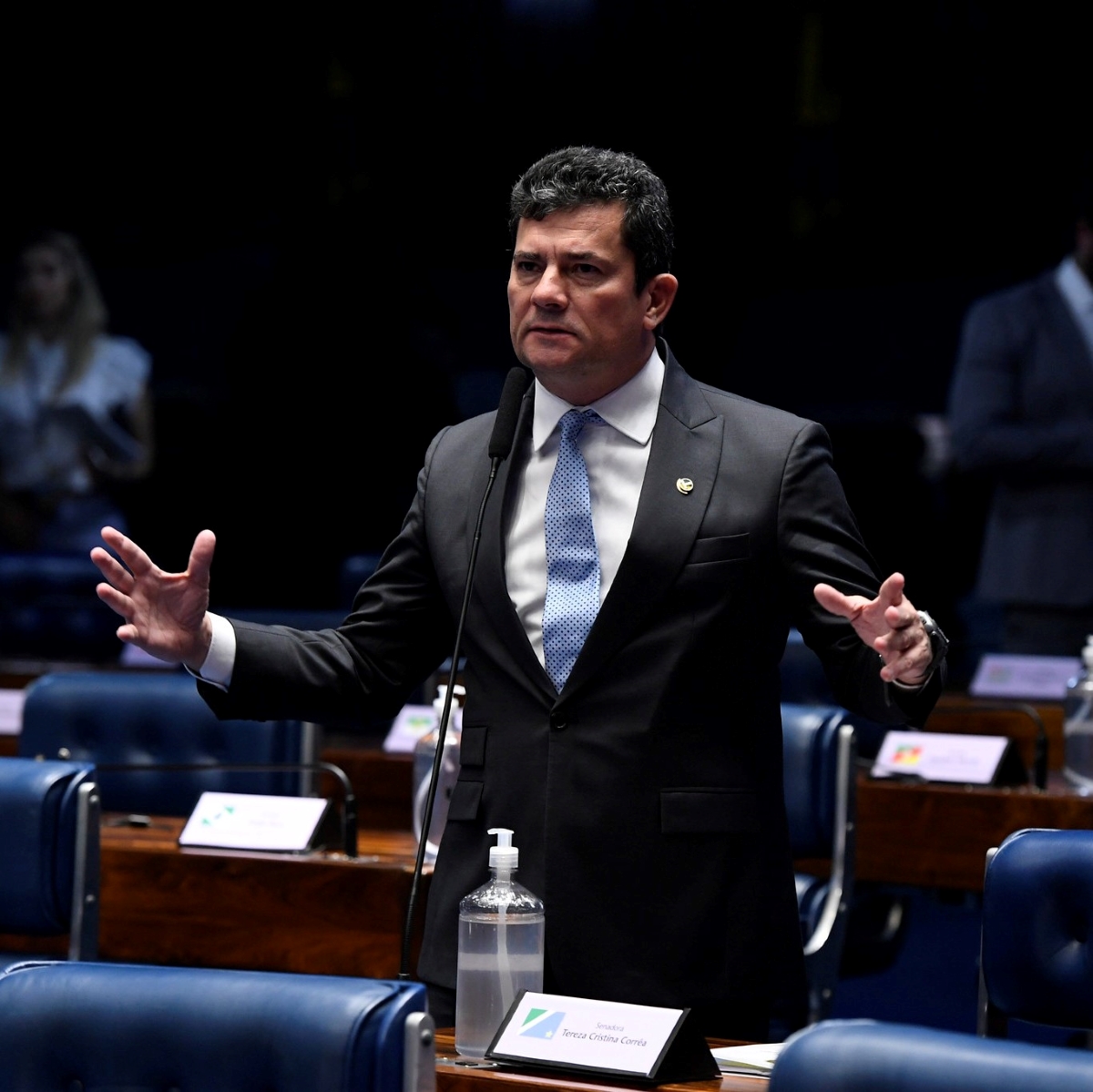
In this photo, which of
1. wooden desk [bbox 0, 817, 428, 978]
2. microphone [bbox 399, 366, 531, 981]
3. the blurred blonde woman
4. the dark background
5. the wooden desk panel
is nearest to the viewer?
microphone [bbox 399, 366, 531, 981]

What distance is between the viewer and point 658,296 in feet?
6.93

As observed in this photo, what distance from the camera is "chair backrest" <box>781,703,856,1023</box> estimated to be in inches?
134

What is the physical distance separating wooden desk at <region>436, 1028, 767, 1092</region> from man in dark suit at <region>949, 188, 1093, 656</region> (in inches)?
148

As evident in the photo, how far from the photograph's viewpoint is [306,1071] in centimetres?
134

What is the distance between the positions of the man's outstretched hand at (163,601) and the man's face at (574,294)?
1.36 feet

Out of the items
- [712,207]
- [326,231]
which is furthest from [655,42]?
[326,231]

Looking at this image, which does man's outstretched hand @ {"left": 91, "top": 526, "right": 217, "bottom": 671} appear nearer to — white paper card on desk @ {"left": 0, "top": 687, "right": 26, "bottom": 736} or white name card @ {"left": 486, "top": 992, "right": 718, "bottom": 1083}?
white name card @ {"left": 486, "top": 992, "right": 718, "bottom": 1083}

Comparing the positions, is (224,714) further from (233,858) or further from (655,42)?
(655,42)

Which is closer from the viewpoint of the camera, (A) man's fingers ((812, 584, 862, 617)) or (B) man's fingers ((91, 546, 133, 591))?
(A) man's fingers ((812, 584, 862, 617))

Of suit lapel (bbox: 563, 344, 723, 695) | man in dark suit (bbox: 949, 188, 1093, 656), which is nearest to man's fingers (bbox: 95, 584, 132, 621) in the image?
suit lapel (bbox: 563, 344, 723, 695)

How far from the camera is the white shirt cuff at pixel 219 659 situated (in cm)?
207

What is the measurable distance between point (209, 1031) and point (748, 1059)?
578 mm

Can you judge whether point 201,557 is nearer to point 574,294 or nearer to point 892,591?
point 574,294

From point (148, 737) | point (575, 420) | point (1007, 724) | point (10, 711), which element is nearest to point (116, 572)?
point (575, 420)
